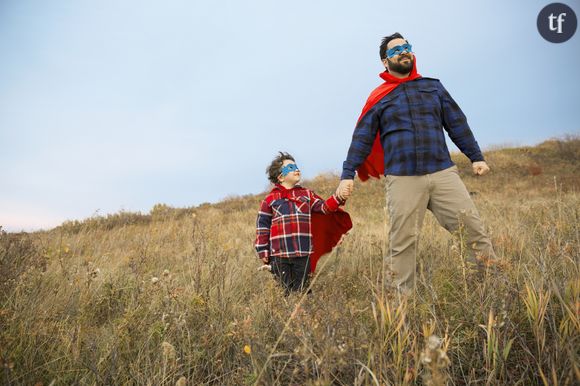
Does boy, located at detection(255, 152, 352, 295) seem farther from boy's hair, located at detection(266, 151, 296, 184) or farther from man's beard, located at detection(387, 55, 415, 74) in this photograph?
man's beard, located at detection(387, 55, 415, 74)

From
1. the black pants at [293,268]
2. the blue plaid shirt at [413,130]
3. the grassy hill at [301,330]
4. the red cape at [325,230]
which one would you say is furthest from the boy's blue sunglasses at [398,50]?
the black pants at [293,268]

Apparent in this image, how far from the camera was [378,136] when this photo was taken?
380 cm

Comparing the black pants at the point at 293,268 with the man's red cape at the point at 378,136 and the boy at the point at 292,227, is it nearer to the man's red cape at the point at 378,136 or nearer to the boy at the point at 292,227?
the boy at the point at 292,227

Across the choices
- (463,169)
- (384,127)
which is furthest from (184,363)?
(463,169)

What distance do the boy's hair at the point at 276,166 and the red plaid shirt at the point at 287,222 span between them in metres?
0.16


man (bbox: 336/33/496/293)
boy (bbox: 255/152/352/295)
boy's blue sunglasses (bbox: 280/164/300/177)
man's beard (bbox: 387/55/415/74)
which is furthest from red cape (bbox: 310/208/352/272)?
man's beard (bbox: 387/55/415/74)

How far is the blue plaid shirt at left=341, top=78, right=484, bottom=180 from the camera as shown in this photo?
3.36 meters

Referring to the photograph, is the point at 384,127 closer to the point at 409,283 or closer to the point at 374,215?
the point at 409,283

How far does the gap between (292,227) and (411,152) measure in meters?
1.49

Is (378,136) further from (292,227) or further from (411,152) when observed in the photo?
(292,227)

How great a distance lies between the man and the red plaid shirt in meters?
0.76

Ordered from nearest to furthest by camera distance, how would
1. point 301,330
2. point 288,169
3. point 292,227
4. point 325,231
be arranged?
1. point 301,330
2. point 292,227
3. point 288,169
4. point 325,231

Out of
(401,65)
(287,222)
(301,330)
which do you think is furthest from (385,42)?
(301,330)

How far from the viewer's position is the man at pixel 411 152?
10.9 feet
